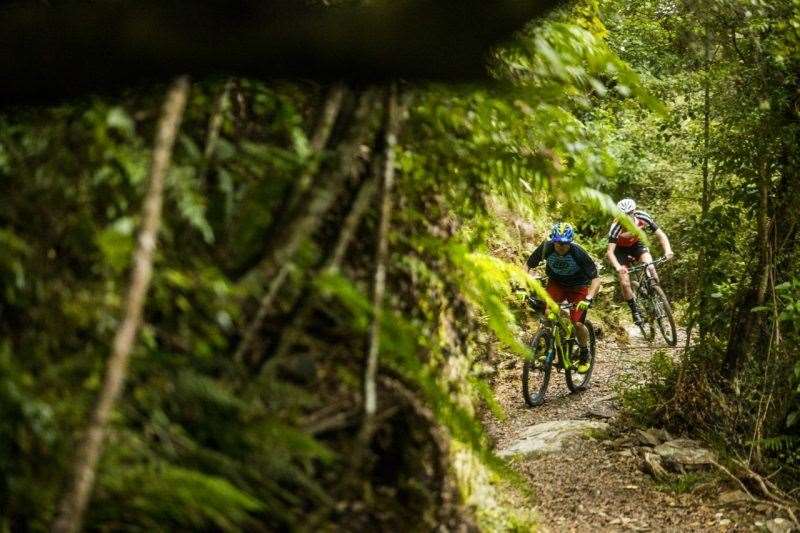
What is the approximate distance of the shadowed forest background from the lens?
60.9 inches

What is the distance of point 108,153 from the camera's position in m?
1.80

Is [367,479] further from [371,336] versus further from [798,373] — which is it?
[798,373]

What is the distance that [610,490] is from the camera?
654 centimetres

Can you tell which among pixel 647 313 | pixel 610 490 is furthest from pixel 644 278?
pixel 610 490

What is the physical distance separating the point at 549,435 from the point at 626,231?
474 cm

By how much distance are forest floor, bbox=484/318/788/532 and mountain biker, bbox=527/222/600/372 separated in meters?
1.07

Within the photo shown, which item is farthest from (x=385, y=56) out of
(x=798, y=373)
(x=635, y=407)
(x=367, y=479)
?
(x=635, y=407)

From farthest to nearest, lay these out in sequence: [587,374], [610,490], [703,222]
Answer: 1. [587,374]
2. [703,222]
3. [610,490]

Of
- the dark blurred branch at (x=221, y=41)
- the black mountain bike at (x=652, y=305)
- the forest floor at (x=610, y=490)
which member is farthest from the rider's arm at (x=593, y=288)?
the dark blurred branch at (x=221, y=41)

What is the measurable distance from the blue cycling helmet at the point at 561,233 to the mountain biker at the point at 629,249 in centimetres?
262

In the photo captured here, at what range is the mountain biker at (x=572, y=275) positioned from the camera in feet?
28.4

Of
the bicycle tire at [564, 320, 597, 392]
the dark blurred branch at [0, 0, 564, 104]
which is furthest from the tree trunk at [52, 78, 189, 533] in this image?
the bicycle tire at [564, 320, 597, 392]

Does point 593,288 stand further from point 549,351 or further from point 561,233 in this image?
point 561,233

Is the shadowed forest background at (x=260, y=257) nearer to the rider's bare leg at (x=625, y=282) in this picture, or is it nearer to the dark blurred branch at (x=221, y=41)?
the dark blurred branch at (x=221, y=41)
